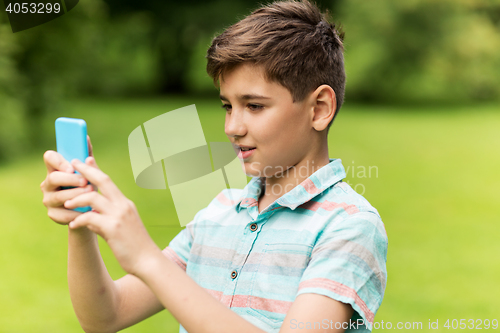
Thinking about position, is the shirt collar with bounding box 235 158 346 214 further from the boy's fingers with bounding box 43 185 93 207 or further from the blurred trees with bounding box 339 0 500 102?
the blurred trees with bounding box 339 0 500 102

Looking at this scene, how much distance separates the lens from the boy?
1.10 m

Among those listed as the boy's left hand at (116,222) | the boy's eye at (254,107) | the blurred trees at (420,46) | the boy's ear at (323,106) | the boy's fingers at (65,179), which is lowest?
the boy's left hand at (116,222)

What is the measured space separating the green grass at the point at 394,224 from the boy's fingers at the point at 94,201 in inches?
16.3

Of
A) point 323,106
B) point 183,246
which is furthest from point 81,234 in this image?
point 323,106

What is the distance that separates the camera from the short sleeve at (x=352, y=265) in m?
1.23

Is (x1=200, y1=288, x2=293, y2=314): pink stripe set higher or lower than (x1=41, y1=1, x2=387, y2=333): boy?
lower

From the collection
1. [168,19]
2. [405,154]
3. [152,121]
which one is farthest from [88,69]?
[152,121]

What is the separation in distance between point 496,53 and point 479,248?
14510mm

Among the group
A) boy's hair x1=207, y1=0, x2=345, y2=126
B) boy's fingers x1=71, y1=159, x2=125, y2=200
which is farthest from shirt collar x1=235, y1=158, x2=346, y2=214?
boy's fingers x1=71, y1=159, x2=125, y2=200

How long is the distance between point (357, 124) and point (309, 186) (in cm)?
1218

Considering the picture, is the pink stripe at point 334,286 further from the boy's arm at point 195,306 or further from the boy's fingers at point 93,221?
the boy's fingers at point 93,221

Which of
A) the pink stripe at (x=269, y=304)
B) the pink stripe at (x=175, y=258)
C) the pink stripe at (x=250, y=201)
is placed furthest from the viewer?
the pink stripe at (x=175, y=258)

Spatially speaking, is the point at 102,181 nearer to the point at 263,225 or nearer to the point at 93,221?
the point at 93,221

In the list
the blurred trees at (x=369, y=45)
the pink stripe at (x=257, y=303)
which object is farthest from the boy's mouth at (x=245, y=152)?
the blurred trees at (x=369, y=45)
